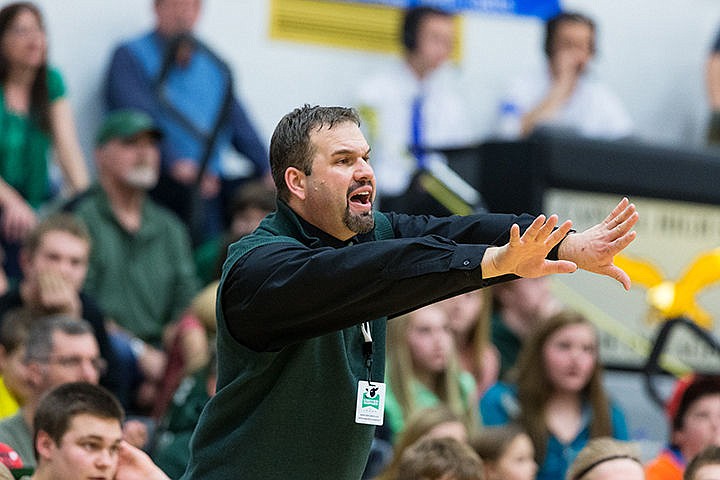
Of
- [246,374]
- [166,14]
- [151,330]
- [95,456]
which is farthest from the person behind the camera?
[166,14]

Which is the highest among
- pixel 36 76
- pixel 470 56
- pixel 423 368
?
pixel 470 56

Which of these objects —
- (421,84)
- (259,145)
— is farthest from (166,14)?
(421,84)

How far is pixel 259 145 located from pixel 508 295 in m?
2.12

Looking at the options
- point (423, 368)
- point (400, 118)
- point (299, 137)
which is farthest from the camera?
point (400, 118)

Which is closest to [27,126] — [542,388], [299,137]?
[542,388]

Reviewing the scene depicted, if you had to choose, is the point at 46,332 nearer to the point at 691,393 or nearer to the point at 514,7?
the point at 691,393

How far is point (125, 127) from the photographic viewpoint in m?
8.05

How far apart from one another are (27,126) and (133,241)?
0.86 metres

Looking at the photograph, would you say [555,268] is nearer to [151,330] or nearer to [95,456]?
[95,456]

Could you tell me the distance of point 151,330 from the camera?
7.76m

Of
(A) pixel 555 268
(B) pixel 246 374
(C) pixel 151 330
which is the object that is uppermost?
(A) pixel 555 268

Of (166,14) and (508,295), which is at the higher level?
(166,14)

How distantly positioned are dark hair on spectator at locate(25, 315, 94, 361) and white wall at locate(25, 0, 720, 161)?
361cm

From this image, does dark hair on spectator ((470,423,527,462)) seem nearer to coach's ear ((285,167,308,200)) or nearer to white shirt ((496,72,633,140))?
coach's ear ((285,167,308,200))
